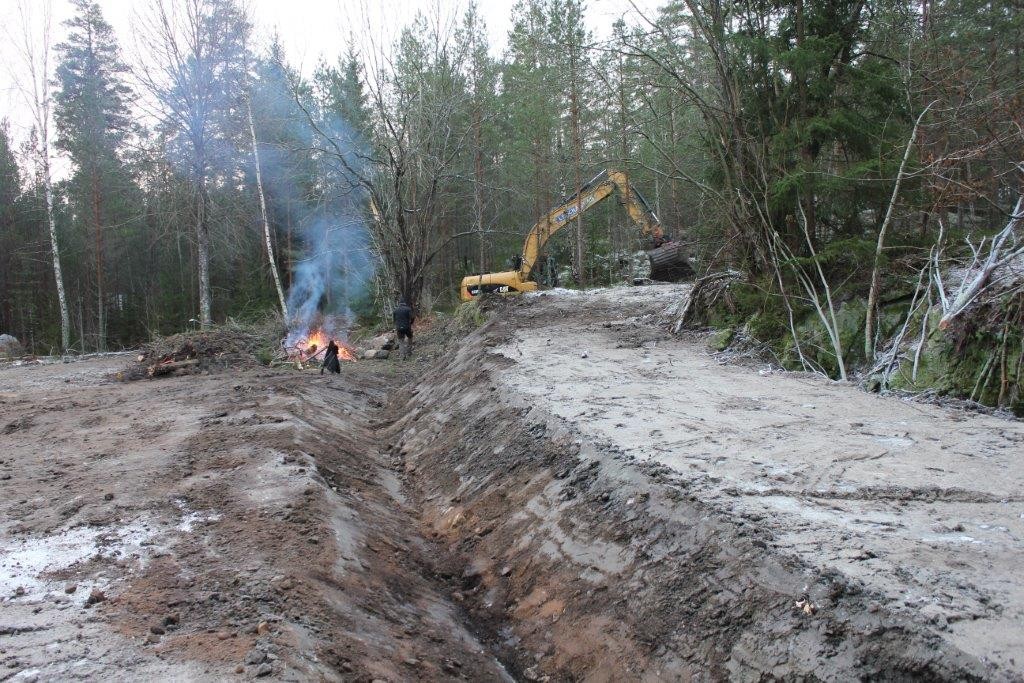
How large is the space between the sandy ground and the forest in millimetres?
1765

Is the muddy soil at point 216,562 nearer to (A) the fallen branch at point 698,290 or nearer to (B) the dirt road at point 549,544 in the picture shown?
(B) the dirt road at point 549,544

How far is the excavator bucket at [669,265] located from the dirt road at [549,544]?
11.6 metres

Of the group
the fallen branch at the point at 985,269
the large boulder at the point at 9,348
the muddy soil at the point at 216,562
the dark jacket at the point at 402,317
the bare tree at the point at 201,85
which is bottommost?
the muddy soil at the point at 216,562

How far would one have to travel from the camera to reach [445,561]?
17.1 ft

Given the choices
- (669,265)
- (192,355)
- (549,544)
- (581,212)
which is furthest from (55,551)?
(581,212)

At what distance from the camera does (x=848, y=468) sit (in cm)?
435

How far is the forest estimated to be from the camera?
8.52 metres

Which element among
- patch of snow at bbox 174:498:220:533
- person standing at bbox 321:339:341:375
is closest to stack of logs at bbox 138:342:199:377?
person standing at bbox 321:339:341:375

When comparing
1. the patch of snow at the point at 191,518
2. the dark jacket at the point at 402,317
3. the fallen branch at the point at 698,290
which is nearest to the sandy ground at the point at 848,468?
the fallen branch at the point at 698,290

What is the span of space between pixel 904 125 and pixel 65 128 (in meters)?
32.2

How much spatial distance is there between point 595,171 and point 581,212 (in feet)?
16.9

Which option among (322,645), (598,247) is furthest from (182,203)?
(322,645)

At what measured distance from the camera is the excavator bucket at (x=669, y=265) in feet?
62.7

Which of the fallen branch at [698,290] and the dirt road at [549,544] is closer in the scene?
the dirt road at [549,544]
